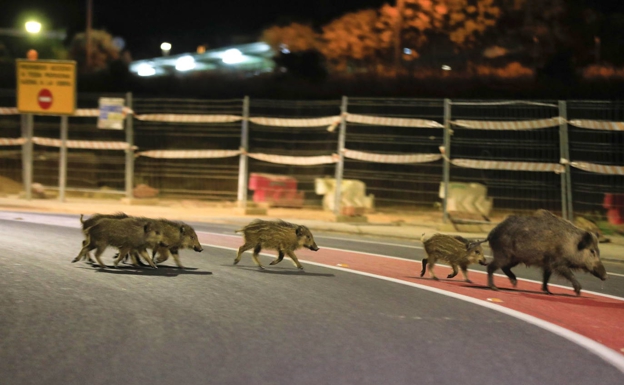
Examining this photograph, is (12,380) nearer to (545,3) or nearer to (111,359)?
(111,359)

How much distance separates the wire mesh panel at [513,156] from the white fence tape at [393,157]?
1.83 ft

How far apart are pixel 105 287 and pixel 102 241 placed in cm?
127

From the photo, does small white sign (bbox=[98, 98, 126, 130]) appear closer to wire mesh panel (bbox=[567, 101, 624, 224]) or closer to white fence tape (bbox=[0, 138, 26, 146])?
white fence tape (bbox=[0, 138, 26, 146])

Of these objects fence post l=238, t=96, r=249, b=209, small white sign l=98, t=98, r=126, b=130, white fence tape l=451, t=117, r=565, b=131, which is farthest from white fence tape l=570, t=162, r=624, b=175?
small white sign l=98, t=98, r=126, b=130

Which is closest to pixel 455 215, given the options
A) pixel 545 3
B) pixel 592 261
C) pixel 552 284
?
pixel 552 284

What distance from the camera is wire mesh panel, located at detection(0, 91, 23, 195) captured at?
80.9ft

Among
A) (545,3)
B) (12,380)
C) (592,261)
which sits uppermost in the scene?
(545,3)

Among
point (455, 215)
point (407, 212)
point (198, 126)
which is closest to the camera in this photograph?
point (455, 215)

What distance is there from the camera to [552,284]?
11492 millimetres

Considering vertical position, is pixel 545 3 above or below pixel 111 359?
above

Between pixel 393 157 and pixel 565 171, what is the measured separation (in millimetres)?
3788

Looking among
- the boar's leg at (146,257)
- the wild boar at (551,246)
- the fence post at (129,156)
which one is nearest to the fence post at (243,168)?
the fence post at (129,156)

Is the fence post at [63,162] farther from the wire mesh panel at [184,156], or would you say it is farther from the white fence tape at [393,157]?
the white fence tape at [393,157]

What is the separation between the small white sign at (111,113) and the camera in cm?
2227
